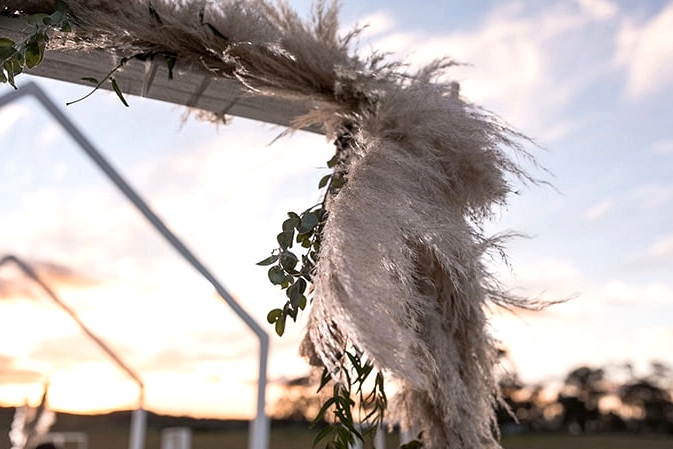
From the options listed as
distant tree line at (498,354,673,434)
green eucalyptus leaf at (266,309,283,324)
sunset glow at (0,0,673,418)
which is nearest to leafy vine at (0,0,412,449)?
green eucalyptus leaf at (266,309,283,324)

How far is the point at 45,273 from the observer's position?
2492mm

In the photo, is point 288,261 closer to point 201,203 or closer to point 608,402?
point 201,203

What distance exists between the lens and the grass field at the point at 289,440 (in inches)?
158

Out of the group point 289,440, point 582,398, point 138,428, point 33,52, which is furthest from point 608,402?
point 33,52

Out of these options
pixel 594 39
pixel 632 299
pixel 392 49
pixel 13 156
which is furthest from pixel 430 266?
pixel 632 299

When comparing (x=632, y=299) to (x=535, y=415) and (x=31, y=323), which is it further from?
(x=31, y=323)

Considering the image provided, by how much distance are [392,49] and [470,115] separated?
0.16m

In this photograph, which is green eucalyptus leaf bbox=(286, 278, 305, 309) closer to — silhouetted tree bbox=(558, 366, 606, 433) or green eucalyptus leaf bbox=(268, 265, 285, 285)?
green eucalyptus leaf bbox=(268, 265, 285, 285)

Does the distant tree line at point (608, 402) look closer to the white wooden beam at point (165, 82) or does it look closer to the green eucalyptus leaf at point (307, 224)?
the white wooden beam at point (165, 82)

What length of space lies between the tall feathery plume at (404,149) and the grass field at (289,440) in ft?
8.77

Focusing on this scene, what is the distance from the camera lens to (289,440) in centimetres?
415

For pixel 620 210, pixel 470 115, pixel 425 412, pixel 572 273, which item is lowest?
pixel 425 412

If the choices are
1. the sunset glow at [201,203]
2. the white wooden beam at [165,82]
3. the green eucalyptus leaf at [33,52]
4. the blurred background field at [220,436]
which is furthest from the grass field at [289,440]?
the green eucalyptus leaf at [33,52]

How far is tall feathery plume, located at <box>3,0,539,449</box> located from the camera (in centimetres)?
73
